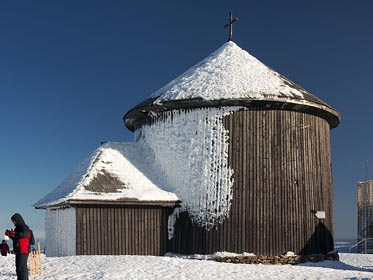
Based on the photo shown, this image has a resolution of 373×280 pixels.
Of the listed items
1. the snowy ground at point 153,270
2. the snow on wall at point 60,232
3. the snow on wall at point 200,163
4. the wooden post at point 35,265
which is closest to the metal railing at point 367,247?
the snow on wall at point 200,163

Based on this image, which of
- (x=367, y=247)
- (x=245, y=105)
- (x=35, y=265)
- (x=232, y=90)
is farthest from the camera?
(x=367, y=247)

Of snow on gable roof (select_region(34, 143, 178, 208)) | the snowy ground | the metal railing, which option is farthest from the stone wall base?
the metal railing

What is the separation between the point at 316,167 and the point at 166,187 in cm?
621

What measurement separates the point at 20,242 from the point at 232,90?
11.3m

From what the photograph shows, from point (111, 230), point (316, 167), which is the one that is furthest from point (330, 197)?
point (111, 230)

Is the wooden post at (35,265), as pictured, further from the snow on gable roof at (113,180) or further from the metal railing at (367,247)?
the metal railing at (367,247)

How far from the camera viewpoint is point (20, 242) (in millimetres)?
13203

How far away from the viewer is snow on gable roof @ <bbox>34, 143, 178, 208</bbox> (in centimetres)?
2119

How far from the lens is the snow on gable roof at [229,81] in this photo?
2183 cm

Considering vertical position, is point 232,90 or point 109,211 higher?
point 232,90

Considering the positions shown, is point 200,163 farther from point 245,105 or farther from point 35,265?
point 35,265

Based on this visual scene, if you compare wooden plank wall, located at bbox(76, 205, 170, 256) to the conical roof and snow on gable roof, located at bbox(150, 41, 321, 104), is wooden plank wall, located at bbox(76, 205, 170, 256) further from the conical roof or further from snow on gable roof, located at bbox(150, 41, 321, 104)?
snow on gable roof, located at bbox(150, 41, 321, 104)

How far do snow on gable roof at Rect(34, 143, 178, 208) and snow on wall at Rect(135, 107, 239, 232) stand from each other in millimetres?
742

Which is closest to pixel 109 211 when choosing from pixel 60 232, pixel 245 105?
pixel 60 232
